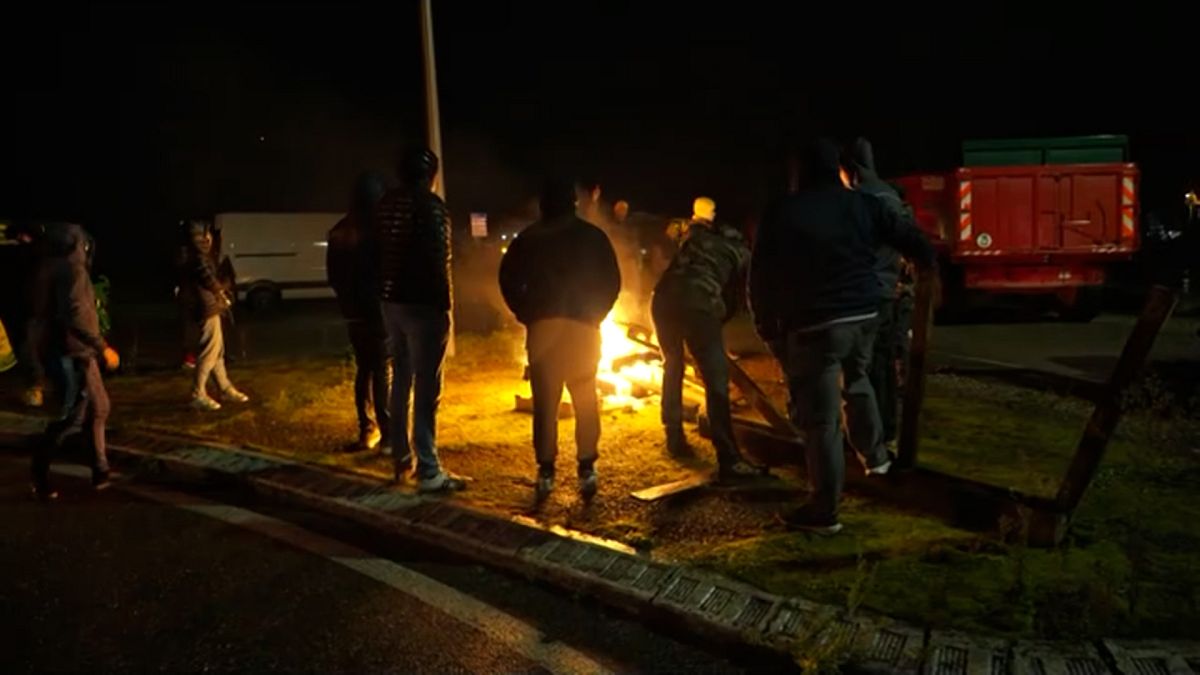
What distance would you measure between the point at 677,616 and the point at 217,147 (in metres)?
35.7

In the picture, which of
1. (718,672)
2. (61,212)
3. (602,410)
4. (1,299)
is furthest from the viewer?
(61,212)

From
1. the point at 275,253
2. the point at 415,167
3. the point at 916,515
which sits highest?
the point at 415,167

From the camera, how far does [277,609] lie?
4.45 metres

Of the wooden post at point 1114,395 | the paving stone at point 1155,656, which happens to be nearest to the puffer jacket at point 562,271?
the wooden post at point 1114,395

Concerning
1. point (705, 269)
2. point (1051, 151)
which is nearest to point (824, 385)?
point (705, 269)

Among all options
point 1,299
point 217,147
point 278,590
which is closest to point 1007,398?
point 278,590

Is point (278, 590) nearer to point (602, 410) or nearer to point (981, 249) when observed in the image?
point (602, 410)

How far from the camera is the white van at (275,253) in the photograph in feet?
69.8

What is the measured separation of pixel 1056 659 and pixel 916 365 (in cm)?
183

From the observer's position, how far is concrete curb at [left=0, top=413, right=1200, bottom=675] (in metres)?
3.54

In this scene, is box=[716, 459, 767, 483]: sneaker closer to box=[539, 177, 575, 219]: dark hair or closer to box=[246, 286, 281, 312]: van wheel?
box=[539, 177, 575, 219]: dark hair

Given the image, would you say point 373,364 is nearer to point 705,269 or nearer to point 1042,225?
point 705,269

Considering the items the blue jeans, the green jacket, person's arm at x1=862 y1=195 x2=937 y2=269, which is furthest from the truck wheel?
the blue jeans

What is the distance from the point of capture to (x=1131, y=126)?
29.0 meters
